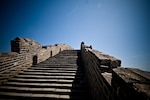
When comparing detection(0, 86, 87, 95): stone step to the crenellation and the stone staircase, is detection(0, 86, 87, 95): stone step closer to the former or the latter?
the stone staircase

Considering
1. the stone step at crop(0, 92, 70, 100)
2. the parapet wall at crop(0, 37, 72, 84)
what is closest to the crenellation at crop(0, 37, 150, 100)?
the parapet wall at crop(0, 37, 72, 84)

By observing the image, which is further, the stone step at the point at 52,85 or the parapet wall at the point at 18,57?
the parapet wall at the point at 18,57

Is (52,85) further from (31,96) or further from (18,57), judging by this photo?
(18,57)

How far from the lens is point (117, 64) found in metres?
2.29

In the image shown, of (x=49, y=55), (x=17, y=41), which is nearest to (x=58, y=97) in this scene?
(x=17, y=41)

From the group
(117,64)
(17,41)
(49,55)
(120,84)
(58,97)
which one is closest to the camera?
(120,84)

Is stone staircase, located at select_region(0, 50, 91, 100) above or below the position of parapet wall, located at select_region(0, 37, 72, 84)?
below

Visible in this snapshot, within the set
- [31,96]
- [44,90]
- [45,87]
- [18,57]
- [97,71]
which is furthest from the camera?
[18,57]

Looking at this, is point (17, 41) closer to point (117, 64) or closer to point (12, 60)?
point (12, 60)

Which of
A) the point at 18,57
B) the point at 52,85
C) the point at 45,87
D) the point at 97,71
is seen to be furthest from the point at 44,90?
the point at 18,57

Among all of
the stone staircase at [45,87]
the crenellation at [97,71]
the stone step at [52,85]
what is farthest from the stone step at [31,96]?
the stone step at [52,85]

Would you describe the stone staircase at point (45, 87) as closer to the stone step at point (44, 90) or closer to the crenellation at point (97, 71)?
the stone step at point (44, 90)

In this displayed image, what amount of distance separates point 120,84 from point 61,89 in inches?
128

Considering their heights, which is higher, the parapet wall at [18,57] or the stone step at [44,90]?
the parapet wall at [18,57]
